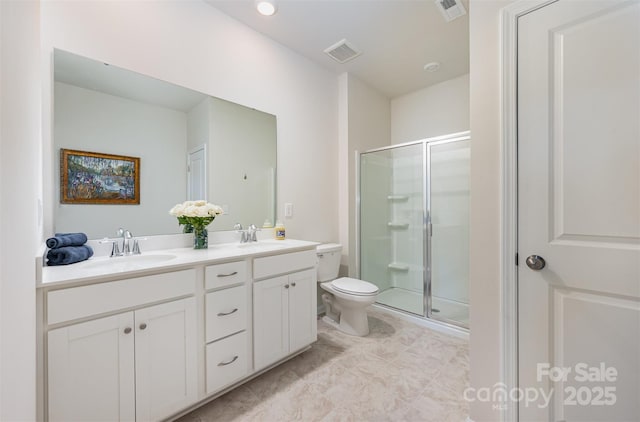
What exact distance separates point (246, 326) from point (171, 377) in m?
0.43

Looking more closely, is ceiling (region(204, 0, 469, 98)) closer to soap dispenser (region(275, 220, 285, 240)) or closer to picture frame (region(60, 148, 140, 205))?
picture frame (region(60, 148, 140, 205))

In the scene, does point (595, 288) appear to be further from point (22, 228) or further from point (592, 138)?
point (22, 228)

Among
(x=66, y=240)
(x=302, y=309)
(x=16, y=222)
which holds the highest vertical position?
(x=16, y=222)

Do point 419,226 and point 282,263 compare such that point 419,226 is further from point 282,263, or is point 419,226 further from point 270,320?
point 270,320

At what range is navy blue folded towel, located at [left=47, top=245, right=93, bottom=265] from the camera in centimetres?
124

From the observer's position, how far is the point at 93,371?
43.1 inches

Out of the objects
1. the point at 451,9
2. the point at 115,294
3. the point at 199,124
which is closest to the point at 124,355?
the point at 115,294

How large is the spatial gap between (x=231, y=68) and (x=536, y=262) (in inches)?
91.9

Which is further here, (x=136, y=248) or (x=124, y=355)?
(x=136, y=248)

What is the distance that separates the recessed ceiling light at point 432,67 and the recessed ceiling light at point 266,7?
1.66 meters

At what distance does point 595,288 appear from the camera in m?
1.04

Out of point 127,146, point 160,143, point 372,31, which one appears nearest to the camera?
point 127,146

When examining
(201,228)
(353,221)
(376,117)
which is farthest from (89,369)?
Result: (376,117)

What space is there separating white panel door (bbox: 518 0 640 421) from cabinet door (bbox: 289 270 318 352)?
4.14 ft
